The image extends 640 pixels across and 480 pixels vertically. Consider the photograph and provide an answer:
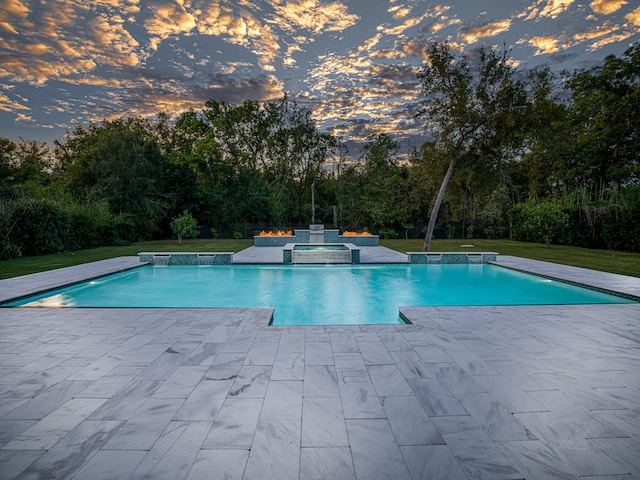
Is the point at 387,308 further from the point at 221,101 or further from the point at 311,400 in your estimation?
the point at 221,101

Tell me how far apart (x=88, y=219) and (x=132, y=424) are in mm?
16057

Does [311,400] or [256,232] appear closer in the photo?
[311,400]

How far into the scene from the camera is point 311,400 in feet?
7.83

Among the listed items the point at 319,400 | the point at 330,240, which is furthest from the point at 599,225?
the point at 319,400

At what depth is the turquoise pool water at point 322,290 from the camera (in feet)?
20.6

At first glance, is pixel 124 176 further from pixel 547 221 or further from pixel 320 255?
pixel 547 221

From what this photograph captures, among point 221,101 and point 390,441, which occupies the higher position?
point 221,101

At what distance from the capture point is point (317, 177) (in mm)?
28000

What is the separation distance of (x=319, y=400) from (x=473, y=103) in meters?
12.8

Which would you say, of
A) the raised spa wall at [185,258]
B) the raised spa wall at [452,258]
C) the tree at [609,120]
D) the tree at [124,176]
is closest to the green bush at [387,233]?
the raised spa wall at [452,258]

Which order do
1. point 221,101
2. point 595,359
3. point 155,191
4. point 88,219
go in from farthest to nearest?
point 221,101 → point 155,191 → point 88,219 → point 595,359

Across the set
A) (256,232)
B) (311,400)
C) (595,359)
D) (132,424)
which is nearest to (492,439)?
(311,400)

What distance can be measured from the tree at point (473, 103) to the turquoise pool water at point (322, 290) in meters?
5.11

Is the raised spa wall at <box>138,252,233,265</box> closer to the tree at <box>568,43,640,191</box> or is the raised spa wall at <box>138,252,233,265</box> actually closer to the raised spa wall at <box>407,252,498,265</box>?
the raised spa wall at <box>407,252,498,265</box>
